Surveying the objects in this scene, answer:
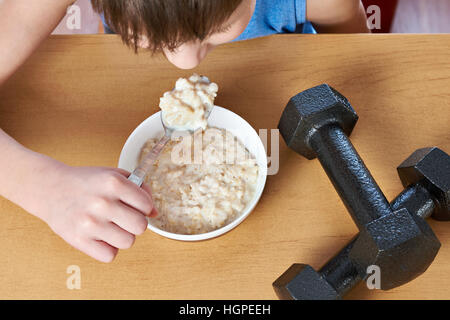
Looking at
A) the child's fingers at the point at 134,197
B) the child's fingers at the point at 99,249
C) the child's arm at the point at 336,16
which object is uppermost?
the child's arm at the point at 336,16

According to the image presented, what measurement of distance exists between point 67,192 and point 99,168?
6 cm

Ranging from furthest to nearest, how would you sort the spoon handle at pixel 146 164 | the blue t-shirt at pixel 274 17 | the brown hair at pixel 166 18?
the blue t-shirt at pixel 274 17
the spoon handle at pixel 146 164
the brown hair at pixel 166 18

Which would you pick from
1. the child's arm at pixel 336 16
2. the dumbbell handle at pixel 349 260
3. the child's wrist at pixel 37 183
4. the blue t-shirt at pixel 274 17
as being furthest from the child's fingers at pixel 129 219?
the child's arm at pixel 336 16

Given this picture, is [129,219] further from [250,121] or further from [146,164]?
[250,121]

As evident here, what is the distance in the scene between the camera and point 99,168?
609 millimetres

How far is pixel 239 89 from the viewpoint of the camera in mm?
755

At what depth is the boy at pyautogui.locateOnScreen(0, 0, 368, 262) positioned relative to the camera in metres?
0.52

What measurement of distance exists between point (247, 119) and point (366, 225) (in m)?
0.28

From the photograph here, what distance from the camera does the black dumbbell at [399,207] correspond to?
57cm

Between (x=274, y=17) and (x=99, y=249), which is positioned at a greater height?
(x=274, y=17)

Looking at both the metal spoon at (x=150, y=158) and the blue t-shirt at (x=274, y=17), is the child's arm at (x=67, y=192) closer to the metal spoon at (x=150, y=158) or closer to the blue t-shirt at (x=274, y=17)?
the metal spoon at (x=150, y=158)

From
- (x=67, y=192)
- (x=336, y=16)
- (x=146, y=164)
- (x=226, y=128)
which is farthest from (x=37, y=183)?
(x=336, y=16)

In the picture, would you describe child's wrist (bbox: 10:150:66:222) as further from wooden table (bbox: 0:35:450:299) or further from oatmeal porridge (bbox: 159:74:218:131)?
oatmeal porridge (bbox: 159:74:218:131)
